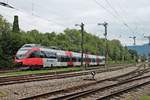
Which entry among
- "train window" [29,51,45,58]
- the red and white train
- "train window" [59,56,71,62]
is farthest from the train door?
"train window" [59,56,71,62]

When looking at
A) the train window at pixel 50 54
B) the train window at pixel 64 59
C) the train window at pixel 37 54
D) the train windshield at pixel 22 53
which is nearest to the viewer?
the train windshield at pixel 22 53

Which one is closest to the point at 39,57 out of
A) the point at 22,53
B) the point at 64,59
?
the point at 22,53

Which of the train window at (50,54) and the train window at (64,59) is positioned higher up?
the train window at (50,54)

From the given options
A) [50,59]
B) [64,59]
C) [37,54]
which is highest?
[37,54]

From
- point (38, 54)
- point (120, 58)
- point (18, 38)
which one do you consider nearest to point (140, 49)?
point (120, 58)

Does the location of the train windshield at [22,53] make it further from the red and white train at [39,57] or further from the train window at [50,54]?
the train window at [50,54]

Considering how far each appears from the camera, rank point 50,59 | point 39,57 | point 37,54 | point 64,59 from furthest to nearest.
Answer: point 64,59 < point 50,59 < point 39,57 < point 37,54

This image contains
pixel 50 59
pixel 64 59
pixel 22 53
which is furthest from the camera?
pixel 64 59

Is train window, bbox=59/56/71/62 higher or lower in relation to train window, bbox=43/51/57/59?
lower

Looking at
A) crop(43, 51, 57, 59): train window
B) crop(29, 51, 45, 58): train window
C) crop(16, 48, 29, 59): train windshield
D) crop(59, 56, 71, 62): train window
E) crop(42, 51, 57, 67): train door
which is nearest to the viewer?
crop(16, 48, 29, 59): train windshield

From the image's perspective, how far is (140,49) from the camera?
446ft

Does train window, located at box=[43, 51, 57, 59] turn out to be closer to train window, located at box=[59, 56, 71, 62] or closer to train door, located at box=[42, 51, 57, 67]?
train door, located at box=[42, 51, 57, 67]

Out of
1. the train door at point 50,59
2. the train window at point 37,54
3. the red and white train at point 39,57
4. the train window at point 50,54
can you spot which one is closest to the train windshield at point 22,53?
the red and white train at point 39,57

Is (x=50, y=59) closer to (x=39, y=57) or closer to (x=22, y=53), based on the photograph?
(x=39, y=57)
